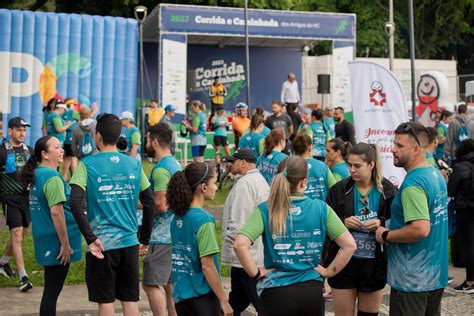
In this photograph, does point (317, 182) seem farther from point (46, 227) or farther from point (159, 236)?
point (46, 227)

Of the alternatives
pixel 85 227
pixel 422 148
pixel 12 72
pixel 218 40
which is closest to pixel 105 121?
pixel 85 227

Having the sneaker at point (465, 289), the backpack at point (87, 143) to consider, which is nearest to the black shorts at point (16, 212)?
the sneaker at point (465, 289)

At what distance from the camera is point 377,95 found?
11.0m

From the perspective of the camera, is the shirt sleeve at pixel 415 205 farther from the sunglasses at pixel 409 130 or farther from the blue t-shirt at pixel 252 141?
the blue t-shirt at pixel 252 141

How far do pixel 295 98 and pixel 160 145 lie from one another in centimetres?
1718

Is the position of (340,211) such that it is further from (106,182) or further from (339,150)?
(339,150)

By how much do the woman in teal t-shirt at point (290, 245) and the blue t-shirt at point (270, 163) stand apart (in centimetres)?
350

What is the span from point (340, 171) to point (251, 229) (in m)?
3.60

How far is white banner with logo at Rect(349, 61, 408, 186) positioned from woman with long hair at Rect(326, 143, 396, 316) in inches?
203

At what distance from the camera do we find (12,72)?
2066cm

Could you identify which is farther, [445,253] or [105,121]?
[105,121]

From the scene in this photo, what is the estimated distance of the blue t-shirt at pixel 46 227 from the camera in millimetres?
6281

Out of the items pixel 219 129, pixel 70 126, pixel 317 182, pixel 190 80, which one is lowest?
pixel 317 182

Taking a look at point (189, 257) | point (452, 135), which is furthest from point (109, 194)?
point (452, 135)
